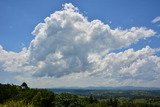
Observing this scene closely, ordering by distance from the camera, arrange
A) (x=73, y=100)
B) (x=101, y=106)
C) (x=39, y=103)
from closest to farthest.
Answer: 1. (x=73, y=100)
2. (x=39, y=103)
3. (x=101, y=106)

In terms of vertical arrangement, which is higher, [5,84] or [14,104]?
[5,84]

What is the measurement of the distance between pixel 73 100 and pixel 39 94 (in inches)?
1254

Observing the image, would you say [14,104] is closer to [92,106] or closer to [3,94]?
[3,94]

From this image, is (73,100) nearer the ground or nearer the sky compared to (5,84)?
nearer the ground

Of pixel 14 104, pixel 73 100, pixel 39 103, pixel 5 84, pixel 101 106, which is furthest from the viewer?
pixel 101 106

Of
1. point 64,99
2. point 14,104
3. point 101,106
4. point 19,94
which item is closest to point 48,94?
point 19,94

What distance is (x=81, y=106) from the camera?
408 feet

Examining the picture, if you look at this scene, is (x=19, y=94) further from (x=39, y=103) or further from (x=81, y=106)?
(x=81, y=106)


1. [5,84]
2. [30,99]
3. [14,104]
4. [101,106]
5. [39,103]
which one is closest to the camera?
[14,104]

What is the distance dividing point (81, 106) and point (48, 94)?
112 feet

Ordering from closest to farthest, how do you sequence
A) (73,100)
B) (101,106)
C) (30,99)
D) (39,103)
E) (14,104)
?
(14,104) < (73,100) < (39,103) < (30,99) < (101,106)

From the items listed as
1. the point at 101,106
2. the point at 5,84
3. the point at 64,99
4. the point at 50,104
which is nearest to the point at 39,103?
the point at 50,104

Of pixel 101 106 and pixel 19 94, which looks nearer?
pixel 19 94

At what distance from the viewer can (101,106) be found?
199m
